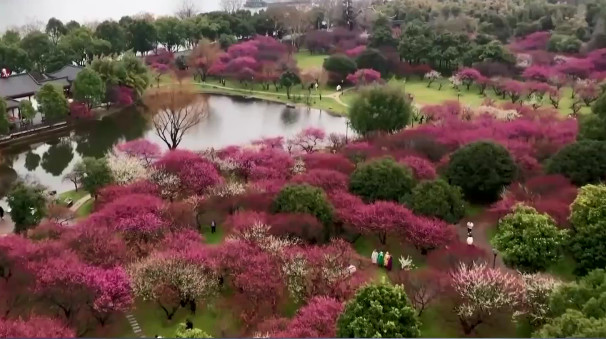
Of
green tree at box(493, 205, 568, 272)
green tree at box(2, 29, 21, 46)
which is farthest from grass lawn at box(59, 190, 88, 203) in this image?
green tree at box(2, 29, 21, 46)

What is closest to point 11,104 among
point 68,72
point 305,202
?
point 68,72

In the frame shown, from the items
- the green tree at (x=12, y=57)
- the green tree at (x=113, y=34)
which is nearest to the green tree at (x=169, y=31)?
the green tree at (x=113, y=34)

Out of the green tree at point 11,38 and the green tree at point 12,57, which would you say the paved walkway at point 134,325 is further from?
the green tree at point 11,38

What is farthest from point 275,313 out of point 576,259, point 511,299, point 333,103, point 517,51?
point 517,51

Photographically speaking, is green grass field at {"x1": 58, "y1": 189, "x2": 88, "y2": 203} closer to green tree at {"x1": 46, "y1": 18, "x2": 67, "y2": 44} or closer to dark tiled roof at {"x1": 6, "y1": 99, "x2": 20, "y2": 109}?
dark tiled roof at {"x1": 6, "y1": 99, "x2": 20, "y2": 109}

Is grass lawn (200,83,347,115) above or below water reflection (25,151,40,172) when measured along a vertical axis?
above

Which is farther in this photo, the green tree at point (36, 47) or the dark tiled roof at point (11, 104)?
the green tree at point (36, 47)
